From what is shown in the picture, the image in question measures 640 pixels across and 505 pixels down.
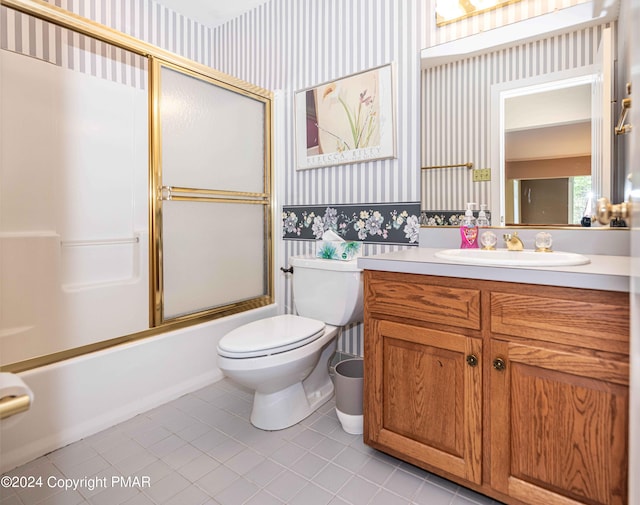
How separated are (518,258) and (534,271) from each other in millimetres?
379

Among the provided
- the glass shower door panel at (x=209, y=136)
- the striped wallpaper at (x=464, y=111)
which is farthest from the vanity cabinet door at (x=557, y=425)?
the glass shower door panel at (x=209, y=136)

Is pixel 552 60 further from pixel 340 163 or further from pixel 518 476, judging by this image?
pixel 518 476

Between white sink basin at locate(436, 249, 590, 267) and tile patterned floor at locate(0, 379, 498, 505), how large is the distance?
826mm

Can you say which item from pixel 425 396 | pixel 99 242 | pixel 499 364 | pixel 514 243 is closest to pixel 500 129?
pixel 514 243

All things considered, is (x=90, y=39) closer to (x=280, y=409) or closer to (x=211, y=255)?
(x=211, y=255)

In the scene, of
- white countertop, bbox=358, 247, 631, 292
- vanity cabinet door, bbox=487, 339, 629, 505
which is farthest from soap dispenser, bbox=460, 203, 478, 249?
vanity cabinet door, bbox=487, 339, 629, 505

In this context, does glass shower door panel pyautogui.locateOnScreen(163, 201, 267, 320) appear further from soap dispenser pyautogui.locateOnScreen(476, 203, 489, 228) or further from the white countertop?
soap dispenser pyautogui.locateOnScreen(476, 203, 489, 228)

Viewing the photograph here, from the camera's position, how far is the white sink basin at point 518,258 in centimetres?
119

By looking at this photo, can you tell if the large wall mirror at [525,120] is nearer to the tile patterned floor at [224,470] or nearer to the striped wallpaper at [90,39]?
the tile patterned floor at [224,470]

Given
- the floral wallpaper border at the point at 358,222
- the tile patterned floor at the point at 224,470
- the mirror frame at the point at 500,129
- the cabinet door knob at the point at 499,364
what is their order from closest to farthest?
the cabinet door knob at the point at 499,364
the tile patterned floor at the point at 224,470
the mirror frame at the point at 500,129
the floral wallpaper border at the point at 358,222

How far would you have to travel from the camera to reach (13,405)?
412mm

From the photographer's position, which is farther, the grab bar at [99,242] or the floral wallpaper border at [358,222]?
the floral wallpaper border at [358,222]

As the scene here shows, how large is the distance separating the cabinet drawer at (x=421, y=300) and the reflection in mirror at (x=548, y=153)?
2.11ft

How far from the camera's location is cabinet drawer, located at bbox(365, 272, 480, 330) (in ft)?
4.10
